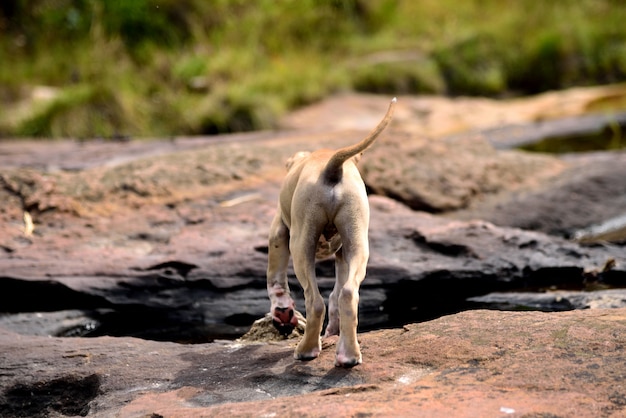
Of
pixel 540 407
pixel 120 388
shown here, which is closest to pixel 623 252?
pixel 540 407

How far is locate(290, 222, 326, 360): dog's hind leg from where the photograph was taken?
3628 mm

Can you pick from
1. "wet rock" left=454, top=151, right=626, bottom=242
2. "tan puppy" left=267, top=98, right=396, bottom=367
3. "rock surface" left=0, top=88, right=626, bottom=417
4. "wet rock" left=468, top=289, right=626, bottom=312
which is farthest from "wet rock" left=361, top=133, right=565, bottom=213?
"tan puppy" left=267, top=98, right=396, bottom=367

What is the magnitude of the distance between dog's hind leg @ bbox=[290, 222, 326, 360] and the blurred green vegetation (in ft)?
27.4

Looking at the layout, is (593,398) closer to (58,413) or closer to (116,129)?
(58,413)

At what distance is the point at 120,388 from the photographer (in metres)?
3.81

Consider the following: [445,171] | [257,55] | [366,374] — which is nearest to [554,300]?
[366,374]

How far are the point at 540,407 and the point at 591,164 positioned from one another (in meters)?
5.64

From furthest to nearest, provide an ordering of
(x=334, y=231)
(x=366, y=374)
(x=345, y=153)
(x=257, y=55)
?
(x=257, y=55), (x=334, y=231), (x=345, y=153), (x=366, y=374)

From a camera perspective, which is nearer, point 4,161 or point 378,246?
point 378,246

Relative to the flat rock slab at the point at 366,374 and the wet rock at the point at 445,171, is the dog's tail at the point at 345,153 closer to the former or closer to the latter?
the flat rock slab at the point at 366,374

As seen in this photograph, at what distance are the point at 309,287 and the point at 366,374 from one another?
45 cm

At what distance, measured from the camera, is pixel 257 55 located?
14406 millimetres

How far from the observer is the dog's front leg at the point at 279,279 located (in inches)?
161

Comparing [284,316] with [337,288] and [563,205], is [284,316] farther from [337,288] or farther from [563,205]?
[563,205]
